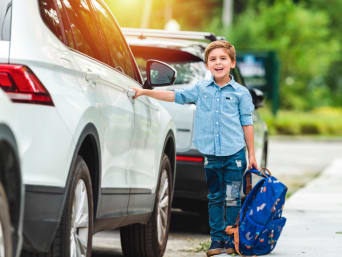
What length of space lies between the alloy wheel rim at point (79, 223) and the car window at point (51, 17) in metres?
A: 0.77

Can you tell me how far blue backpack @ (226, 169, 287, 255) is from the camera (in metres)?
6.31

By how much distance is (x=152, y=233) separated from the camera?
6711 millimetres

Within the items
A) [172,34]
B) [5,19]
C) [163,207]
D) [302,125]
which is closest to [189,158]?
[163,207]

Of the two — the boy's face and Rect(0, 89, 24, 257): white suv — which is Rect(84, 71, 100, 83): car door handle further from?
the boy's face

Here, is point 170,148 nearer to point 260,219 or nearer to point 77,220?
point 260,219

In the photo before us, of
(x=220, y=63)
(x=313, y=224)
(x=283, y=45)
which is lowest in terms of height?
(x=313, y=224)

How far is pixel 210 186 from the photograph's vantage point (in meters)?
6.65

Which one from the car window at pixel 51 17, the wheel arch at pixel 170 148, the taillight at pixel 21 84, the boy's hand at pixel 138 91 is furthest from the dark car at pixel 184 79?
the taillight at pixel 21 84

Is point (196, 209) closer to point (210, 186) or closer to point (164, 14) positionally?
point (210, 186)

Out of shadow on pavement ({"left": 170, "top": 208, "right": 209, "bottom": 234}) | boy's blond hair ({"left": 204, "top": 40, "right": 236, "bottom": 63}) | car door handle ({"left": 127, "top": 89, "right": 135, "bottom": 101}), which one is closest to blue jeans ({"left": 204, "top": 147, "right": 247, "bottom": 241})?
boy's blond hair ({"left": 204, "top": 40, "right": 236, "bottom": 63})

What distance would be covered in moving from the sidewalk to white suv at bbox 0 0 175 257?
3.91 ft

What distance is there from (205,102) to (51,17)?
2.08 m

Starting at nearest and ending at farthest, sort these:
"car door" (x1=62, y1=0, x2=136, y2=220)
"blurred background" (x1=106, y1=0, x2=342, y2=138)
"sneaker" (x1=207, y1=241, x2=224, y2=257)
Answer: "car door" (x1=62, y1=0, x2=136, y2=220) → "sneaker" (x1=207, y1=241, x2=224, y2=257) → "blurred background" (x1=106, y1=0, x2=342, y2=138)

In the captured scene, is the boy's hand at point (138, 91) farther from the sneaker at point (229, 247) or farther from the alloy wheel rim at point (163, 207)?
the sneaker at point (229, 247)
